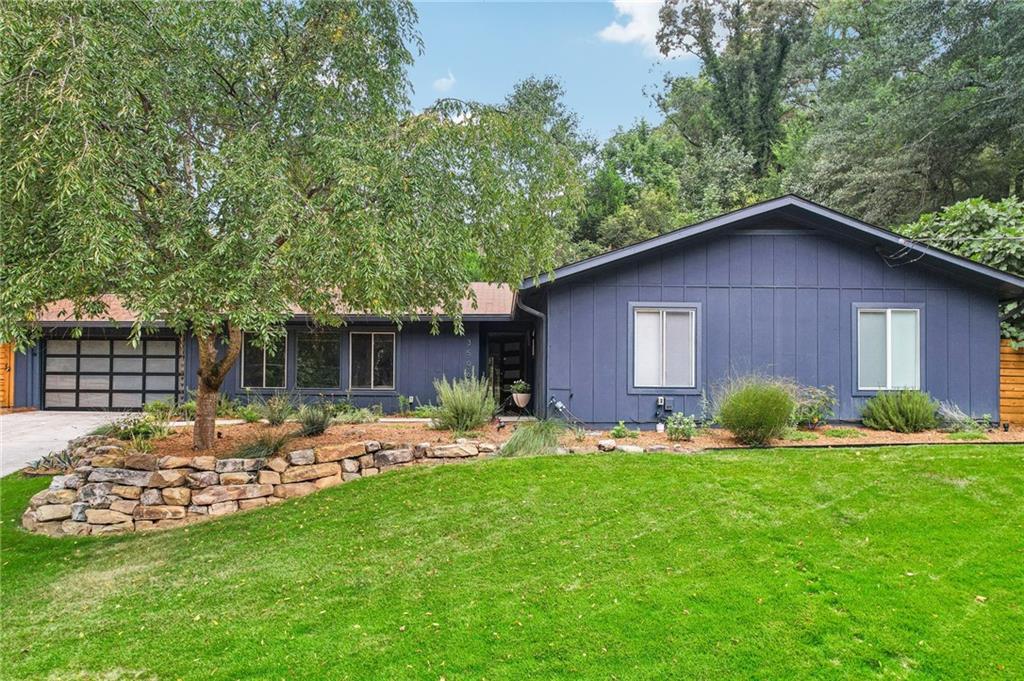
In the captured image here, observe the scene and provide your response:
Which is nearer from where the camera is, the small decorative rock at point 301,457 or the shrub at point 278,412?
the small decorative rock at point 301,457

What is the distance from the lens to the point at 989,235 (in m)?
9.98

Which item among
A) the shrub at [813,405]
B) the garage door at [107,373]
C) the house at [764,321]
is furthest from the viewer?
the garage door at [107,373]

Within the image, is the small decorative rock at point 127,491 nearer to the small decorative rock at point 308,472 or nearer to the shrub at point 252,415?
the small decorative rock at point 308,472

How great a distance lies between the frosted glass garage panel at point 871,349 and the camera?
29.4 feet

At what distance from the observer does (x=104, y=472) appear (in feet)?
19.7

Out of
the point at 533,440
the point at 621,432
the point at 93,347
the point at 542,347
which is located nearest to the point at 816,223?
the point at 621,432

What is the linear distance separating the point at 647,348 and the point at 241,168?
6.39 metres

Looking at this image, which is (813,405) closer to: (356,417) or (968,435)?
(968,435)

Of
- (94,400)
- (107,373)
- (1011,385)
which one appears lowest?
(94,400)

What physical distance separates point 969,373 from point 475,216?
8.29 metres

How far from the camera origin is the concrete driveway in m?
8.67

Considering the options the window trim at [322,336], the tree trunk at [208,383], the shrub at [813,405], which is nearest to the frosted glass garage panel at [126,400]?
the window trim at [322,336]

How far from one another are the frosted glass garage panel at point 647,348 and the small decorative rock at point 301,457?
4.99 meters

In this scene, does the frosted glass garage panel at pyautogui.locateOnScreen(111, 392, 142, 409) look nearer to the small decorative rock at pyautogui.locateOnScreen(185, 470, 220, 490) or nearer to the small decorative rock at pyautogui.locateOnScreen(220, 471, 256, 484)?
the small decorative rock at pyautogui.locateOnScreen(185, 470, 220, 490)
